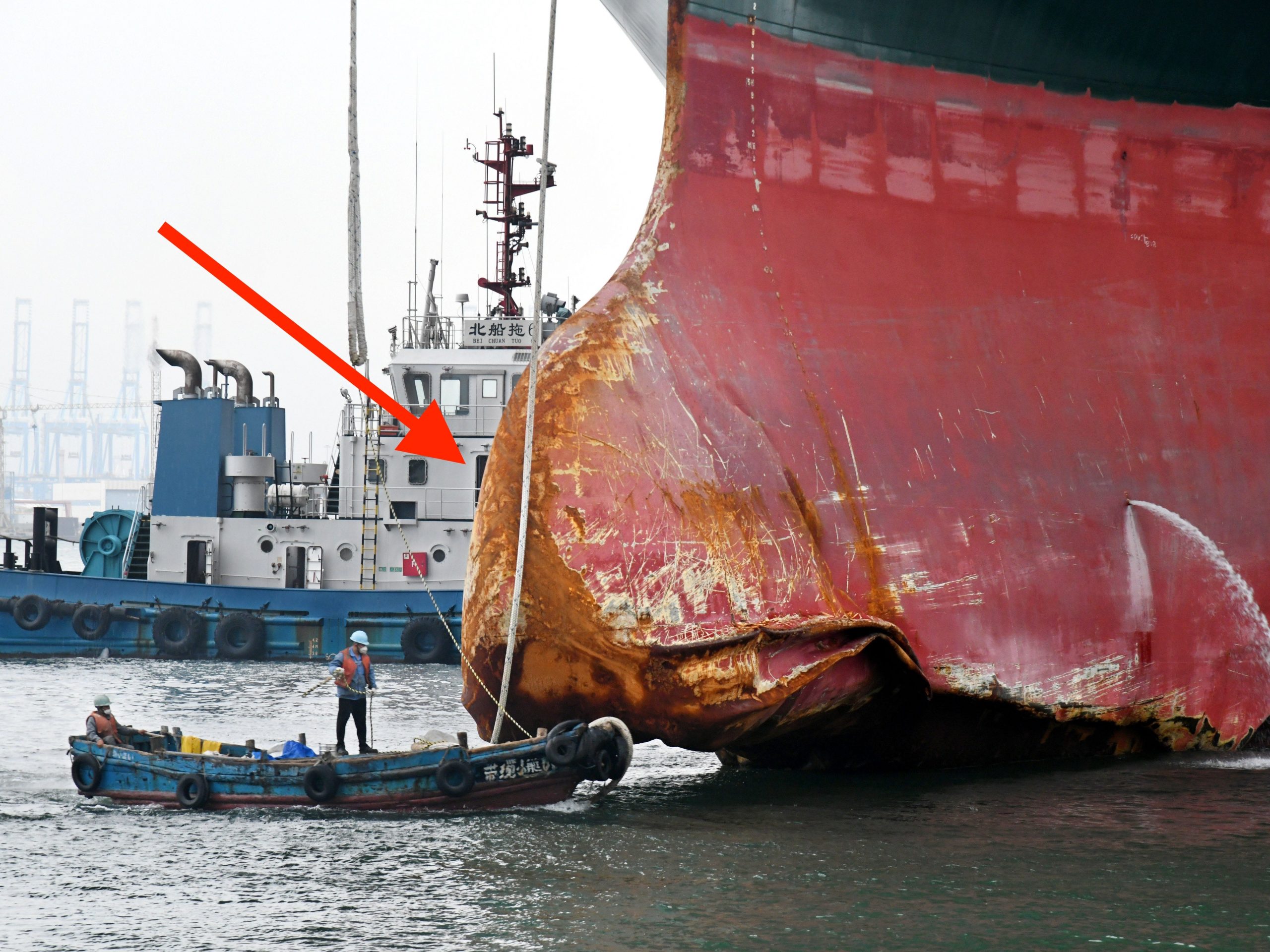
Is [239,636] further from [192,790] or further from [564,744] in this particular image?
[564,744]

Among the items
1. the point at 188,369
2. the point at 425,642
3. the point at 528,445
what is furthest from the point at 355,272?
the point at 188,369

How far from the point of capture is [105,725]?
1117 cm

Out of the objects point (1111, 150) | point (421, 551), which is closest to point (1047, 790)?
point (1111, 150)

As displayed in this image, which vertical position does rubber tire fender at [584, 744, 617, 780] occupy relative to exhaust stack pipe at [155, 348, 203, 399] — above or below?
below

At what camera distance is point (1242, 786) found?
34.1 ft

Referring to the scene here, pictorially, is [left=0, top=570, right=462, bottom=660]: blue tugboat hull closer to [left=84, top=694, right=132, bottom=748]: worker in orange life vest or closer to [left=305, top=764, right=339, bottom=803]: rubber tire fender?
[left=84, top=694, right=132, bottom=748]: worker in orange life vest

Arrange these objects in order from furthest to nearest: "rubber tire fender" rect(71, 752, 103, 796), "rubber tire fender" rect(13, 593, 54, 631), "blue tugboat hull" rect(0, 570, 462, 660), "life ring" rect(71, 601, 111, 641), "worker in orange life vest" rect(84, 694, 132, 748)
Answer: "rubber tire fender" rect(13, 593, 54, 631)
"life ring" rect(71, 601, 111, 641)
"blue tugboat hull" rect(0, 570, 462, 660)
"worker in orange life vest" rect(84, 694, 132, 748)
"rubber tire fender" rect(71, 752, 103, 796)

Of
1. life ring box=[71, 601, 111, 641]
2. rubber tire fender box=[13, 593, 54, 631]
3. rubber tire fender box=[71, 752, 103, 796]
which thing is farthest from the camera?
rubber tire fender box=[13, 593, 54, 631]

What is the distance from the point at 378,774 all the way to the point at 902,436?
483cm

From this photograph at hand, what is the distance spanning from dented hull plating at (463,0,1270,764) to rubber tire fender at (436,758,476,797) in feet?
1.53

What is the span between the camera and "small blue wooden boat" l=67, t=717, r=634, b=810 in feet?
31.1

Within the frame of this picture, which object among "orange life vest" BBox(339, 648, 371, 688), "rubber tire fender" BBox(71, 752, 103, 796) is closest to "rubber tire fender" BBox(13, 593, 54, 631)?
"rubber tire fender" BBox(71, 752, 103, 796)

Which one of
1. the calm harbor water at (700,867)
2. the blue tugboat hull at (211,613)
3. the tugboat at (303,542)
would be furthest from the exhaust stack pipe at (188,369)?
the calm harbor water at (700,867)

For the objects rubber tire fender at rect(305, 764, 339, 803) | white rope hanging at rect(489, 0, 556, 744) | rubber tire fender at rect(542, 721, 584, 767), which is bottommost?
rubber tire fender at rect(305, 764, 339, 803)
